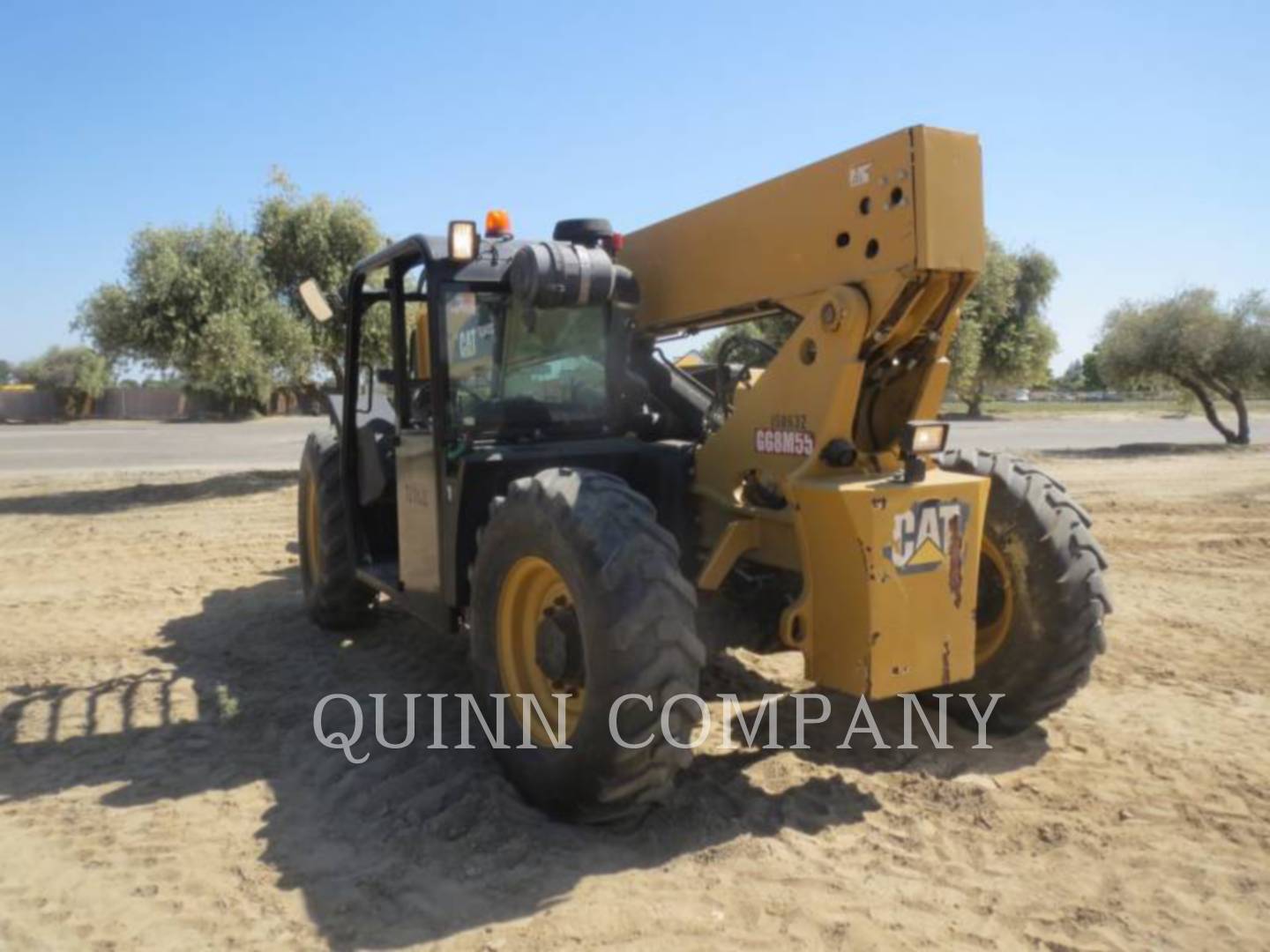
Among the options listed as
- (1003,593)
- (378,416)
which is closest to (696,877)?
(1003,593)

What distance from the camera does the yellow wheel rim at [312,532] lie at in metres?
6.68

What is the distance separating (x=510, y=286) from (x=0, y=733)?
334cm

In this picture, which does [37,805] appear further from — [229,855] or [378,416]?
[378,416]

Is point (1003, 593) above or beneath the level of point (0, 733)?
above

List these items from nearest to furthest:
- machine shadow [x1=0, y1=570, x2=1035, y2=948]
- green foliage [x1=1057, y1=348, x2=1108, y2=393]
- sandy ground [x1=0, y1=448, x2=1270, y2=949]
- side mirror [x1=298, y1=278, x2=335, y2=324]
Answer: sandy ground [x1=0, y1=448, x2=1270, y2=949], machine shadow [x1=0, y1=570, x2=1035, y2=948], side mirror [x1=298, y1=278, x2=335, y2=324], green foliage [x1=1057, y1=348, x2=1108, y2=393]

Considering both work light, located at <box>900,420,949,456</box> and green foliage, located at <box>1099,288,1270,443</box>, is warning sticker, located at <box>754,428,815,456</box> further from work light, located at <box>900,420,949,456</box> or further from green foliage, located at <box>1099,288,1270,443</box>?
green foliage, located at <box>1099,288,1270,443</box>

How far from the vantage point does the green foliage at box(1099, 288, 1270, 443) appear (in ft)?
80.6

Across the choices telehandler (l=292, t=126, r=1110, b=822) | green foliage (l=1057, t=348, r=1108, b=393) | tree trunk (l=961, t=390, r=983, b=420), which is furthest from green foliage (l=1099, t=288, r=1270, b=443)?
green foliage (l=1057, t=348, r=1108, b=393)

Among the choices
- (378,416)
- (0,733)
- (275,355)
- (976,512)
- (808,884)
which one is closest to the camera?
(808,884)

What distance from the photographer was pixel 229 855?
11.4 ft

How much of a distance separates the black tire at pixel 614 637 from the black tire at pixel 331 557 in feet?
9.36

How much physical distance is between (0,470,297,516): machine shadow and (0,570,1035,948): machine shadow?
8.53 meters

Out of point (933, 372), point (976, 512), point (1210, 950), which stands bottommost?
point (1210, 950)

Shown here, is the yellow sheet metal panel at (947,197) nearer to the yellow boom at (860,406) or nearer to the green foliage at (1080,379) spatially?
the yellow boom at (860,406)
